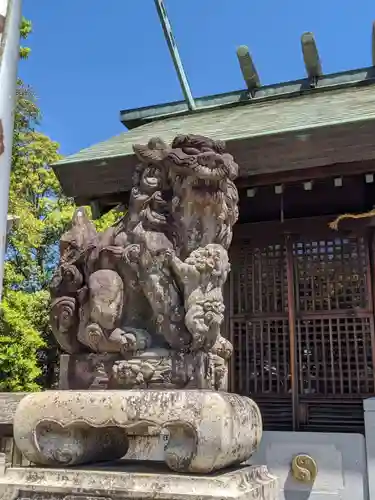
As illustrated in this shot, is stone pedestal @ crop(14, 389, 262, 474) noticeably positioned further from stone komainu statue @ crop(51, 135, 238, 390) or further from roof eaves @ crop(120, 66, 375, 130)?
roof eaves @ crop(120, 66, 375, 130)

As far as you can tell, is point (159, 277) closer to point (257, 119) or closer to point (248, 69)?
point (257, 119)

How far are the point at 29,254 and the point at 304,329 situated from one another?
10.2m

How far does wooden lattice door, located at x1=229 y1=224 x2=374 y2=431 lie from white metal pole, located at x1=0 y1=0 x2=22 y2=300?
156 inches

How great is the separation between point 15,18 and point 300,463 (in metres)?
4.56

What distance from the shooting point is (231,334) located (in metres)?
6.00

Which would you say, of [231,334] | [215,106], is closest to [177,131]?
[215,106]

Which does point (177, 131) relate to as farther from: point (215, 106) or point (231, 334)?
point (231, 334)

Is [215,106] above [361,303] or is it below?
above

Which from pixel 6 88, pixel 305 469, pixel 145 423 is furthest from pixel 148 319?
pixel 305 469

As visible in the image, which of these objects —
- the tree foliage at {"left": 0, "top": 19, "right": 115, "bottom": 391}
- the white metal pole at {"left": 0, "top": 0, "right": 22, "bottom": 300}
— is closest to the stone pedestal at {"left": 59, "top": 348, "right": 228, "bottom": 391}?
the white metal pole at {"left": 0, "top": 0, "right": 22, "bottom": 300}

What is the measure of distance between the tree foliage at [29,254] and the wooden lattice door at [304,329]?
6909mm

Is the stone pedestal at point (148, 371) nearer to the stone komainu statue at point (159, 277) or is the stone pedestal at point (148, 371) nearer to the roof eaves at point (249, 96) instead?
the stone komainu statue at point (159, 277)

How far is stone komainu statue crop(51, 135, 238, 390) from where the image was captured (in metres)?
2.72

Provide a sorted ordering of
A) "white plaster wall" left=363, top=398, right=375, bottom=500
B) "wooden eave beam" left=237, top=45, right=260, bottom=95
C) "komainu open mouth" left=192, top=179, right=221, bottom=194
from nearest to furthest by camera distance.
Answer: "komainu open mouth" left=192, top=179, right=221, bottom=194
"white plaster wall" left=363, top=398, right=375, bottom=500
"wooden eave beam" left=237, top=45, right=260, bottom=95
